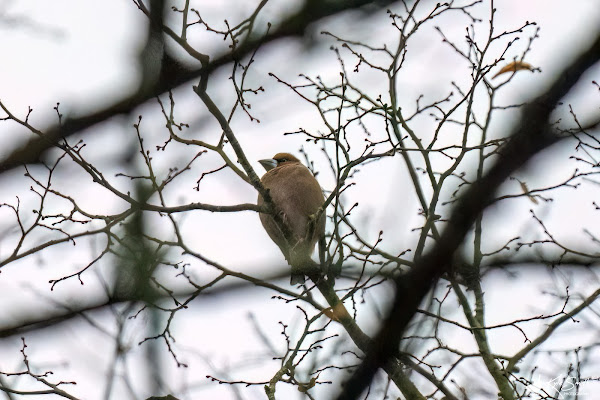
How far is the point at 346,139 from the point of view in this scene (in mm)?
5039

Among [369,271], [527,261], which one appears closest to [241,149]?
[369,271]

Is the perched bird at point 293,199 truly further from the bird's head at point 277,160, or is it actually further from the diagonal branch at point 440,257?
the diagonal branch at point 440,257

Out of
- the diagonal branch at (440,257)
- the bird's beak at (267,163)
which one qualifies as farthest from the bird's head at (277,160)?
the diagonal branch at (440,257)

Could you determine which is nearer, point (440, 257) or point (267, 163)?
point (440, 257)

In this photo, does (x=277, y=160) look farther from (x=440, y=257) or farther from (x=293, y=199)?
(x=440, y=257)

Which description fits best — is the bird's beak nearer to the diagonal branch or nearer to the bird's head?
the bird's head

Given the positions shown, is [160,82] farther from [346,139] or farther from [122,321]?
[122,321]

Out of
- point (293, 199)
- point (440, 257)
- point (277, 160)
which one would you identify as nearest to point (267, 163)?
point (277, 160)

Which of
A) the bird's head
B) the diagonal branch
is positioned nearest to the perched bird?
the bird's head

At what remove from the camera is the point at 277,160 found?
27.3 feet

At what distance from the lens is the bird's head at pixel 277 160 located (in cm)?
826

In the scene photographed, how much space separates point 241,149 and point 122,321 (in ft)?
4.68

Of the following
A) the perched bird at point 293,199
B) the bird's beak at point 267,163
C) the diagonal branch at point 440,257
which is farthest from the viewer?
the bird's beak at point 267,163

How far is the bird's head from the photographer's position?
8.26 metres
